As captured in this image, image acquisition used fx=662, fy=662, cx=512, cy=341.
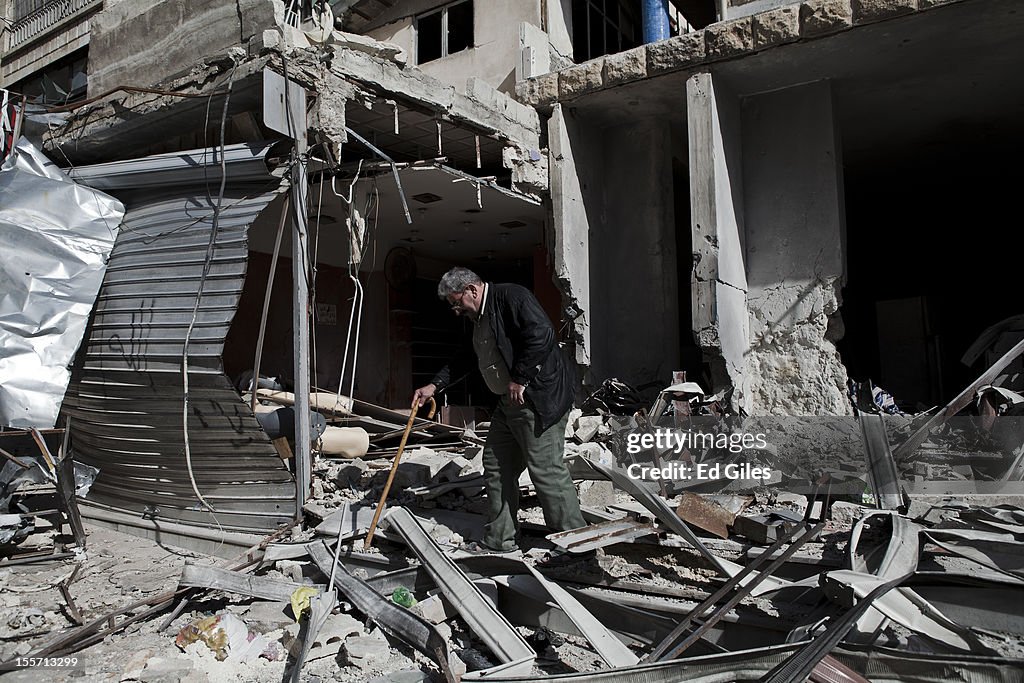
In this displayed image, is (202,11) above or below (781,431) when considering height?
above

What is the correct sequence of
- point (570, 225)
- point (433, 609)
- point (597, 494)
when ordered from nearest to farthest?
point (433, 609)
point (597, 494)
point (570, 225)

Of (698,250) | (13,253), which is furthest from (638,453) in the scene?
(13,253)

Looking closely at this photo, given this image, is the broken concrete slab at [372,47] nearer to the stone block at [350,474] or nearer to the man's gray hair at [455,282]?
the man's gray hair at [455,282]

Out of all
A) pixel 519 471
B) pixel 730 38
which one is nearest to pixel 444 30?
pixel 730 38

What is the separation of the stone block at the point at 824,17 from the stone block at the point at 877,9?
49 millimetres

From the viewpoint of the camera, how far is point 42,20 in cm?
1667

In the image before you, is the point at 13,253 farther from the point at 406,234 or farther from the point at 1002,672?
the point at 1002,672

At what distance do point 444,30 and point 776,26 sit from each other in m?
5.56

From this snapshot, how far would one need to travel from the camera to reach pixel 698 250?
5.91m

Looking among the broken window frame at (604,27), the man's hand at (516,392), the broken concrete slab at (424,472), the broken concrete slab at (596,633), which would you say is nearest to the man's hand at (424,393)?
the man's hand at (516,392)

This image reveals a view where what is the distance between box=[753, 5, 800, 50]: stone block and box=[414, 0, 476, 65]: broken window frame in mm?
4541

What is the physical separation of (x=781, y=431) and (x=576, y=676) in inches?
164

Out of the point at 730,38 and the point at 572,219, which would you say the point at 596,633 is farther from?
the point at 730,38

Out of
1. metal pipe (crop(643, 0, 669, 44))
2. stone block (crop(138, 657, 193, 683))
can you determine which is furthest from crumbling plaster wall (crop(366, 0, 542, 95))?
stone block (crop(138, 657, 193, 683))
